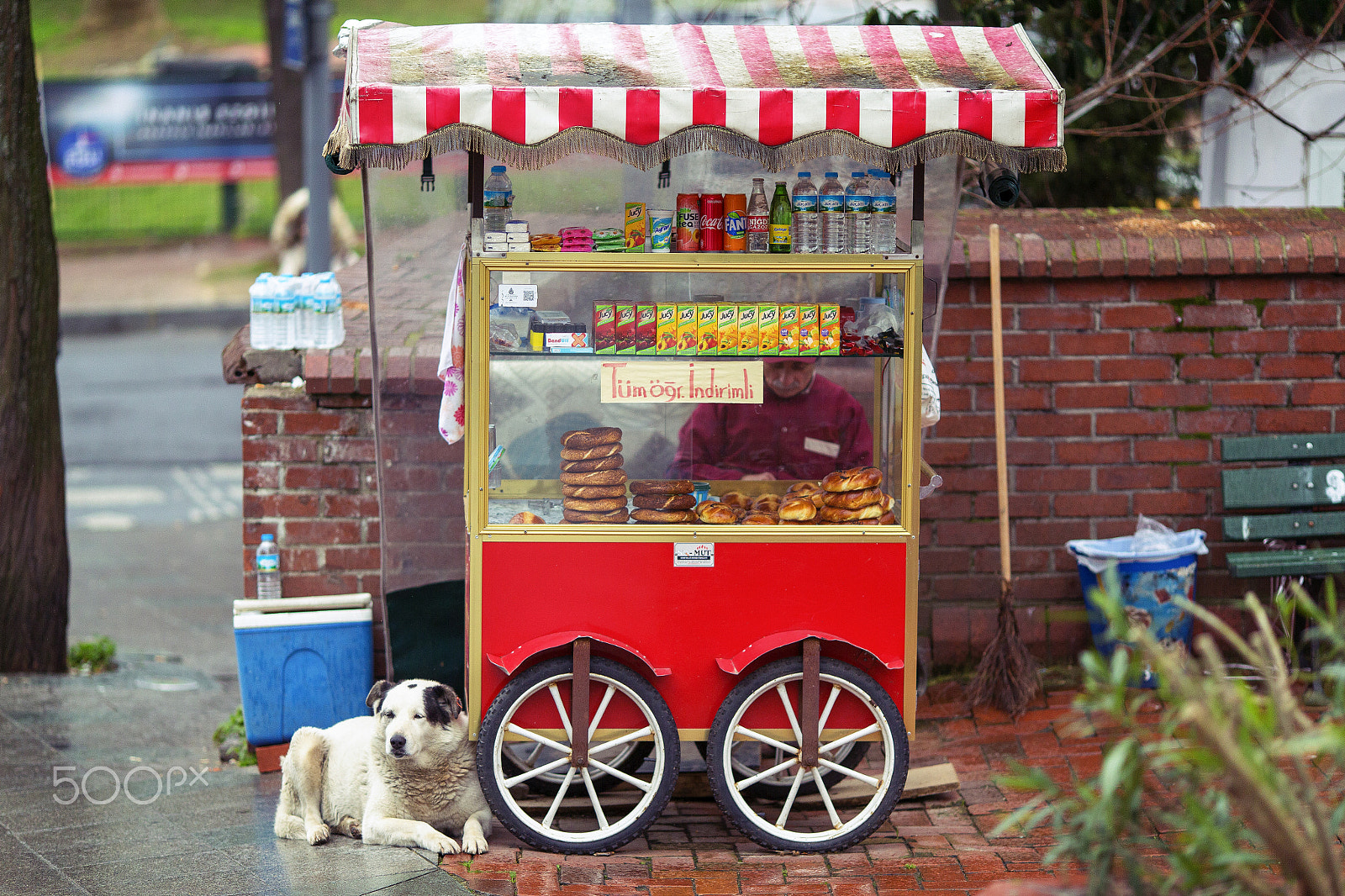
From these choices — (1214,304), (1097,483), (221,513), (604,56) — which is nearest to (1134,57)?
(1214,304)

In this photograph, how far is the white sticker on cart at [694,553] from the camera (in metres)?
4.57

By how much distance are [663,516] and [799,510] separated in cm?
47

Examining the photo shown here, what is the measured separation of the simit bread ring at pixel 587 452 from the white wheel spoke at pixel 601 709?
80 centimetres

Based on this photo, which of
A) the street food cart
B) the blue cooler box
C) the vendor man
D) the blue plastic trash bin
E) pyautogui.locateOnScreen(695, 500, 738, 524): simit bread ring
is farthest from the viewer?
the blue plastic trash bin

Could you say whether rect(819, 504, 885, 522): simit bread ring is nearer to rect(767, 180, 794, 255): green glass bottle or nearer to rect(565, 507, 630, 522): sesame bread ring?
rect(565, 507, 630, 522): sesame bread ring

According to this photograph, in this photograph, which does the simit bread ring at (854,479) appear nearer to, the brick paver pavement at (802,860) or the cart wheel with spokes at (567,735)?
the cart wheel with spokes at (567,735)

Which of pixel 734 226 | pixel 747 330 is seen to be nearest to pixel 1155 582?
pixel 747 330

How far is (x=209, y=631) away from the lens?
26.0 feet

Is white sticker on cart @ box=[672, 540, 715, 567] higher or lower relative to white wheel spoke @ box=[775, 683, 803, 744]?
higher

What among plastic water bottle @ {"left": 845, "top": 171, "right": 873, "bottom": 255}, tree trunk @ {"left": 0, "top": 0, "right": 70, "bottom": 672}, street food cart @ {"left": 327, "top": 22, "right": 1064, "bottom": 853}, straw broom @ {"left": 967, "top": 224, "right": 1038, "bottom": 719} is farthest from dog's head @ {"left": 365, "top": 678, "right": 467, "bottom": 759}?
tree trunk @ {"left": 0, "top": 0, "right": 70, "bottom": 672}

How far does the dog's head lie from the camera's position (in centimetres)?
439

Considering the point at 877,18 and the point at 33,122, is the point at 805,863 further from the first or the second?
the point at 33,122

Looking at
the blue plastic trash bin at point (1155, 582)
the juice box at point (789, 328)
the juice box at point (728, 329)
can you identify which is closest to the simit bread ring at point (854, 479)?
the juice box at point (789, 328)

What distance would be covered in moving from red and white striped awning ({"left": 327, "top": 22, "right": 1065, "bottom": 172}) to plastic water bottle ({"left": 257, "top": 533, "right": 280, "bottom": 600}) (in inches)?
79.6
